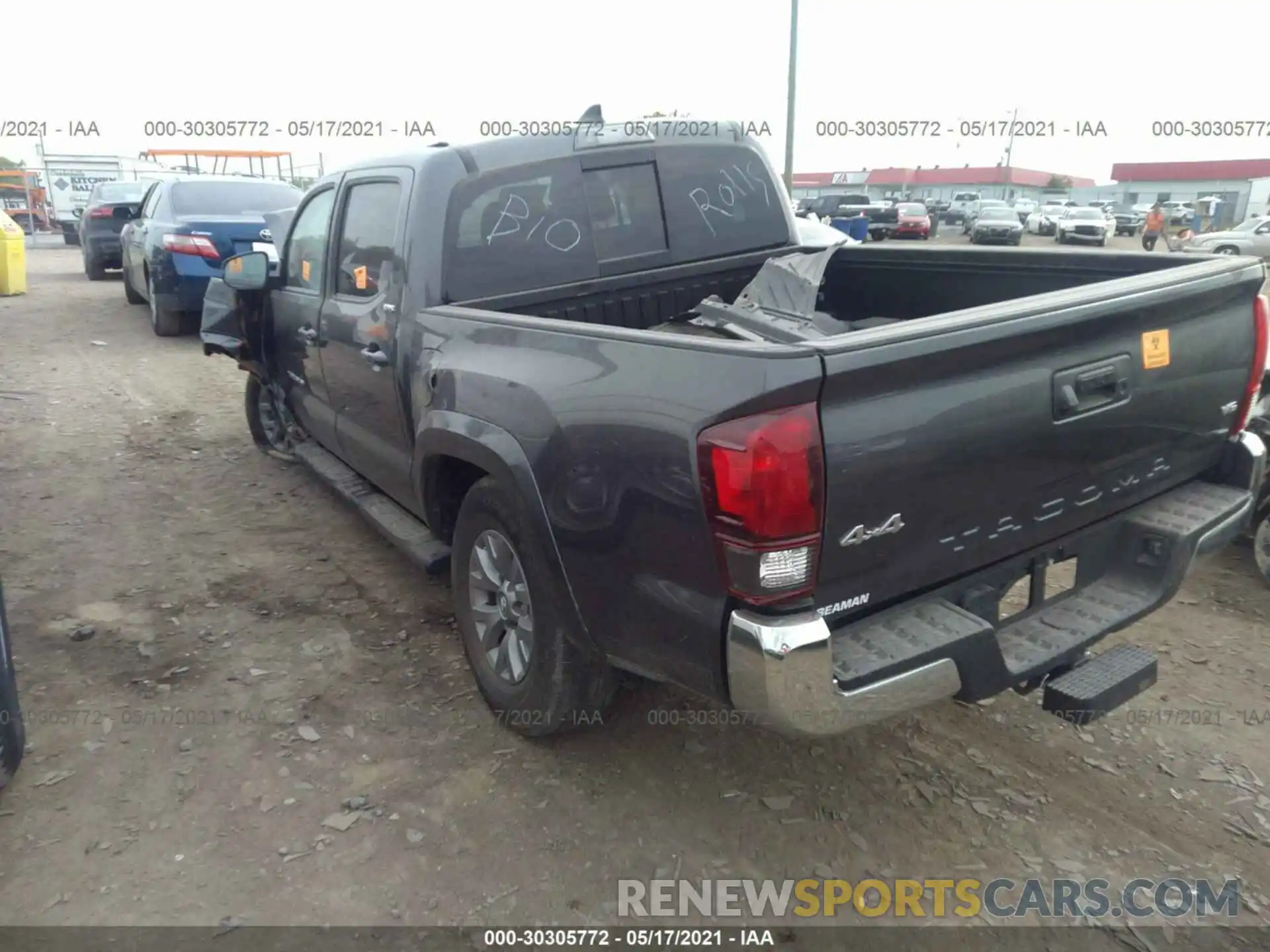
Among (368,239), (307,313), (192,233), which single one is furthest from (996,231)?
(368,239)

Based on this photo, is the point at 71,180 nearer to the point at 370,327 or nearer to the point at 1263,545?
the point at 370,327

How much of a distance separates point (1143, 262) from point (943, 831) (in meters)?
2.05

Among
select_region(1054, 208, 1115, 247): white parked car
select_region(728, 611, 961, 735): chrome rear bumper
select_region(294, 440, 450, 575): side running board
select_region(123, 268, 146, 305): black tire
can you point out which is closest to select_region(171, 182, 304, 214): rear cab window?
select_region(123, 268, 146, 305): black tire

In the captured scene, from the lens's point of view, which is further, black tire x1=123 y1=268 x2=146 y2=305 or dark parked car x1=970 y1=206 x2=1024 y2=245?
dark parked car x1=970 y1=206 x2=1024 y2=245

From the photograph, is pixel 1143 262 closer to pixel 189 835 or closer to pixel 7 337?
pixel 189 835

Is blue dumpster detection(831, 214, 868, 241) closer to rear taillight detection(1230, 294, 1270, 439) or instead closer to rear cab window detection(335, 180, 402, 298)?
rear cab window detection(335, 180, 402, 298)

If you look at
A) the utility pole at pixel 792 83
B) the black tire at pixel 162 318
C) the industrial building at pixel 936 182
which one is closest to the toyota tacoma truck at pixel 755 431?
the black tire at pixel 162 318

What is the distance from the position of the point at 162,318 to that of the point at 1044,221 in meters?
36.6

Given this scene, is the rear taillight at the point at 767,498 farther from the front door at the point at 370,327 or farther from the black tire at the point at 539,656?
the front door at the point at 370,327

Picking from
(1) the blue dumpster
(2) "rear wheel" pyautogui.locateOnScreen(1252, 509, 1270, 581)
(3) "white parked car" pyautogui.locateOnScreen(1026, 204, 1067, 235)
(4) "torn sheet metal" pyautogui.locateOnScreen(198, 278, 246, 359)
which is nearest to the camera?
(2) "rear wheel" pyautogui.locateOnScreen(1252, 509, 1270, 581)

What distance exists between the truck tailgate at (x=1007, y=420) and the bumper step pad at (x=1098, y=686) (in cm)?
38

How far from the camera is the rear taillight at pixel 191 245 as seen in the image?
934 cm

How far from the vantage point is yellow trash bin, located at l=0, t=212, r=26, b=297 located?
545 inches

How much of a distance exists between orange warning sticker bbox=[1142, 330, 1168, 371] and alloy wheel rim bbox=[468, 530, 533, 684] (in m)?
1.93
